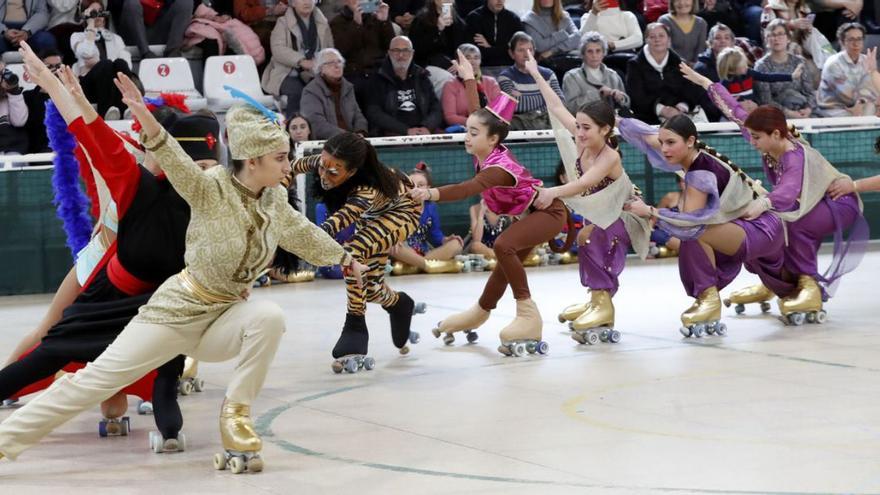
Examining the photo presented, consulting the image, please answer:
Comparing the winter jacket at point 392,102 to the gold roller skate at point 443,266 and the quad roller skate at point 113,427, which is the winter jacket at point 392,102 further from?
the quad roller skate at point 113,427

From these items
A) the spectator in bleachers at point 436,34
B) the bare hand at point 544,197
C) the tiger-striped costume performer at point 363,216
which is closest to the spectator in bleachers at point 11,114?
the spectator in bleachers at point 436,34

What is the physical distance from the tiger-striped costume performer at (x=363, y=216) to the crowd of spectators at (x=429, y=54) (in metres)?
5.18

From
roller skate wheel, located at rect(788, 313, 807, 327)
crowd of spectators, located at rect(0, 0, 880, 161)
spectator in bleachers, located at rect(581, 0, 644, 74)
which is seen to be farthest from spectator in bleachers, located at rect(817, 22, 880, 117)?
roller skate wheel, located at rect(788, 313, 807, 327)

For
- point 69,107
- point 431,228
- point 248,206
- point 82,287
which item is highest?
point 69,107

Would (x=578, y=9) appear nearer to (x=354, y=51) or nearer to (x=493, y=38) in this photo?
(x=493, y=38)

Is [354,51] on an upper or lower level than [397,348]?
upper

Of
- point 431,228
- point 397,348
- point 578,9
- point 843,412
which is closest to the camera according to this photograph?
point 843,412

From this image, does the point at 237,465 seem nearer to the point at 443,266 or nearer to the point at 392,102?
the point at 443,266

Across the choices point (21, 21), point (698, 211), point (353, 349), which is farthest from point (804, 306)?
point (21, 21)

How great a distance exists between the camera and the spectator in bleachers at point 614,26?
53.5ft

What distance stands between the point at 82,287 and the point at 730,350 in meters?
3.72

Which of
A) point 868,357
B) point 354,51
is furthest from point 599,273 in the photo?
point 354,51

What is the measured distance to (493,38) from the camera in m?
15.6

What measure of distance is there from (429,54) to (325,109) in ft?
6.60
